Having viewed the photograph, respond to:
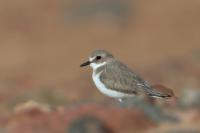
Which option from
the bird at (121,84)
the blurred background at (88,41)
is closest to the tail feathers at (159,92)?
the bird at (121,84)

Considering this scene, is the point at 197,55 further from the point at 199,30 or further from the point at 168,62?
the point at 199,30

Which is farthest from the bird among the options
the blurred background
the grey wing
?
the blurred background

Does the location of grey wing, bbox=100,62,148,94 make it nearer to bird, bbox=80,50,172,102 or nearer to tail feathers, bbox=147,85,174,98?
bird, bbox=80,50,172,102

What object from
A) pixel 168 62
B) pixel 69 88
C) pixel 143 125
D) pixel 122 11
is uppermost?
pixel 122 11

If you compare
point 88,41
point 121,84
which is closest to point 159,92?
point 121,84

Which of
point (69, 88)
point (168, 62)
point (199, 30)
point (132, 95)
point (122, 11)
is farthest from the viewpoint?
point (122, 11)

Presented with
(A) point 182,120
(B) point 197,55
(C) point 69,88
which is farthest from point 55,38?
(A) point 182,120

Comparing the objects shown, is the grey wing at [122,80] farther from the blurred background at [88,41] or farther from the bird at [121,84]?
the blurred background at [88,41]
